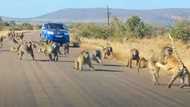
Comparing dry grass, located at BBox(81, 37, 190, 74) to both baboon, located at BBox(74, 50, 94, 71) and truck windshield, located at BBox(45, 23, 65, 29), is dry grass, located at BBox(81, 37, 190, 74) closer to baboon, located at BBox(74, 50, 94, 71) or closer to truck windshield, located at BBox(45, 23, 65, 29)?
truck windshield, located at BBox(45, 23, 65, 29)

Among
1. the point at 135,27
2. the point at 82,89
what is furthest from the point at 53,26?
the point at 82,89

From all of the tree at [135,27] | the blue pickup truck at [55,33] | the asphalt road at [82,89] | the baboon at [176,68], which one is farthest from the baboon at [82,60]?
the tree at [135,27]

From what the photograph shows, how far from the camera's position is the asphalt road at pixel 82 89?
15016mm

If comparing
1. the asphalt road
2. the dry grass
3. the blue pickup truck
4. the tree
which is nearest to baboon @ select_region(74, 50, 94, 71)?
the asphalt road

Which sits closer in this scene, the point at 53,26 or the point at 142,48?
the point at 142,48

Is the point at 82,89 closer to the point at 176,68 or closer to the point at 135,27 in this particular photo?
the point at 176,68

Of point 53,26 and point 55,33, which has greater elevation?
point 53,26

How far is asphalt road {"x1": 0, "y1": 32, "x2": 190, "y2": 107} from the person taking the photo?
1502 centimetres

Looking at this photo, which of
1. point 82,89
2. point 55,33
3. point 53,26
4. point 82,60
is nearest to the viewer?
point 82,89

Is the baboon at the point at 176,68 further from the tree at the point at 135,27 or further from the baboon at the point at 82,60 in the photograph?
the tree at the point at 135,27

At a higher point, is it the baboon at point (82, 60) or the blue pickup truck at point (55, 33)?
the baboon at point (82, 60)

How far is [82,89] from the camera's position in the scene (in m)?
18.2

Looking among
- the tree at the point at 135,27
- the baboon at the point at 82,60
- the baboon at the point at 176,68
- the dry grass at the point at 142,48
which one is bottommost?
the tree at the point at 135,27

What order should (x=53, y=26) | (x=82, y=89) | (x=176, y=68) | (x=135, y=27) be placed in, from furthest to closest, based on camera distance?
(x=135, y=27)
(x=53, y=26)
(x=176, y=68)
(x=82, y=89)
